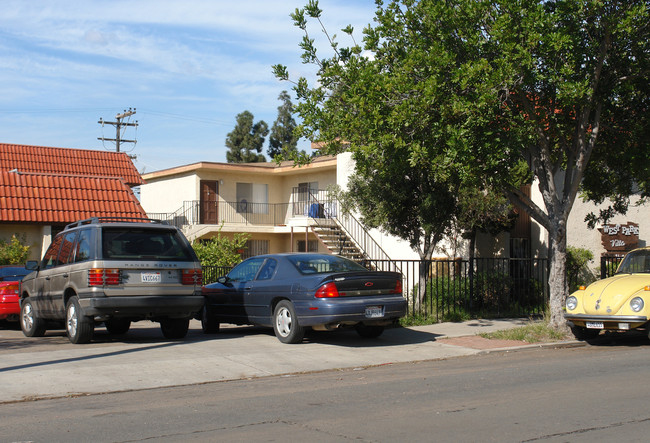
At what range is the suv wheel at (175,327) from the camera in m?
12.8

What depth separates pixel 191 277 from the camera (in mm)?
12109

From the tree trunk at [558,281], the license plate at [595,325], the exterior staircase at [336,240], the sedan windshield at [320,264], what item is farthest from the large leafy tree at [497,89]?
the exterior staircase at [336,240]

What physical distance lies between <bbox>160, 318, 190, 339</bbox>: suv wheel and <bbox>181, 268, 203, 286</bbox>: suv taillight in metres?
0.93

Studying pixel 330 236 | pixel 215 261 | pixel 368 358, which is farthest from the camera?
pixel 330 236

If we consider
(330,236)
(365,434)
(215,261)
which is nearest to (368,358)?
(365,434)

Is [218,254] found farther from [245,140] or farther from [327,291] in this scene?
[245,140]

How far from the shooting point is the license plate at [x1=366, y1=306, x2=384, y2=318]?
11.6m

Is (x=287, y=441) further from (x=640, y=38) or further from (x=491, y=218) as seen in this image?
(x=491, y=218)

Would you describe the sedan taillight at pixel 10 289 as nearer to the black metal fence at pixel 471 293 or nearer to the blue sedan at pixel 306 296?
the blue sedan at pixel 306 296

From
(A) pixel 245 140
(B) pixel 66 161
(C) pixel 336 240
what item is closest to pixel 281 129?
(A) pixel 245 140

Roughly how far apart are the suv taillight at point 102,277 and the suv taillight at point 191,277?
110 centimetres

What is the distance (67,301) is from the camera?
1234 cm

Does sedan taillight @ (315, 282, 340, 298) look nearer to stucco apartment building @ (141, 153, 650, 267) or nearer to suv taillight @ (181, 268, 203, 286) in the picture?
suv taillight @ (181, 268, 203, 286)

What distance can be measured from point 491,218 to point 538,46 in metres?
5.97
